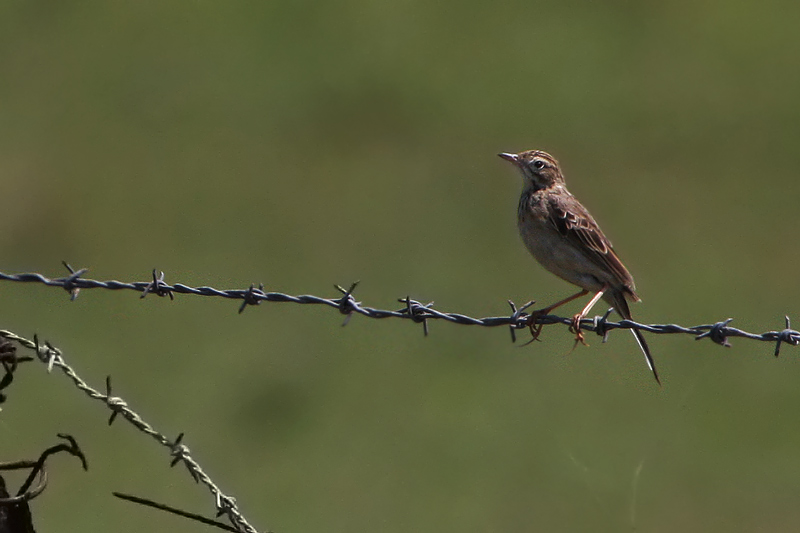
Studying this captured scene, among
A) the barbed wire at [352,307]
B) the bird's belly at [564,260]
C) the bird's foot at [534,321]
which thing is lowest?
the barbed wire at [352,307]

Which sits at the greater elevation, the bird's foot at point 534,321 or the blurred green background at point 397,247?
the blurred green background at point 397,247

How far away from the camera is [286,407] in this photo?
16375 mm

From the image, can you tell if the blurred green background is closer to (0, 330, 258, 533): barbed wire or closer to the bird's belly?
the bird's belly

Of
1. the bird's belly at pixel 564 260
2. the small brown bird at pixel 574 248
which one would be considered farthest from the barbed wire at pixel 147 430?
the bird's belly at pixel 564 260

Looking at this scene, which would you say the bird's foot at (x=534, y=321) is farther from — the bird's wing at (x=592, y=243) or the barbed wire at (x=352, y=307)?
the bird's wing at (x=592, y=243)

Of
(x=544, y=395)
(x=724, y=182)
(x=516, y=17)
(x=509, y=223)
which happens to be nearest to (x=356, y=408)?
(x=544, y=395)

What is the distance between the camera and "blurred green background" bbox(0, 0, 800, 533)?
1455cm

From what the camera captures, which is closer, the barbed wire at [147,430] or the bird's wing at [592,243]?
the barbed wire at [147,430]


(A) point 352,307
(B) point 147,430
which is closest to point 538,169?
(A) point 352,307

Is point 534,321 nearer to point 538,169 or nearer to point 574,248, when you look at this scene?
point 574,248

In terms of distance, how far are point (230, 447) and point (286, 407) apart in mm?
1351

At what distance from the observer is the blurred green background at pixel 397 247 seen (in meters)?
14.6

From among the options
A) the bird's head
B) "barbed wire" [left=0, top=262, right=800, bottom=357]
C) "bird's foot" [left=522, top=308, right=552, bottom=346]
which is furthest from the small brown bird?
"barbed wire" [left=0, top=262, right=800, bottom=357]

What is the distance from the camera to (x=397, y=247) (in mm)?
19859
